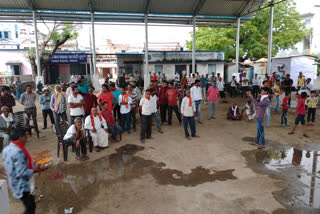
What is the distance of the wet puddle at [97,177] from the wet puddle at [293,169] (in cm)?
96

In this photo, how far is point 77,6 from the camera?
15555mm

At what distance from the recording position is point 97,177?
5172 mm

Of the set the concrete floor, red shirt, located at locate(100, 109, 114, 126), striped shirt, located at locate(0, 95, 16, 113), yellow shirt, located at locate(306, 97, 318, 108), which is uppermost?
striped shirt, located at locate(0, 95, 16, 113)

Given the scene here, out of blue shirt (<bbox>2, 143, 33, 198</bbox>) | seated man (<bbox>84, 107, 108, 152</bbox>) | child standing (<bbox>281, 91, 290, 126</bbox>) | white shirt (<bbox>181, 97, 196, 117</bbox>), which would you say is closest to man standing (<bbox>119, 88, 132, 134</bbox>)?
seated man (<bbox>84, 107, 108, 152</bbox>)

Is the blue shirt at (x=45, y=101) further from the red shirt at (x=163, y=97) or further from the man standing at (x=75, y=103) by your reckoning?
the red shirt at (x=163, y=97)

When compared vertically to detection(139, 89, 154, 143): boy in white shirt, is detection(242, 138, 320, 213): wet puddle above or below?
below

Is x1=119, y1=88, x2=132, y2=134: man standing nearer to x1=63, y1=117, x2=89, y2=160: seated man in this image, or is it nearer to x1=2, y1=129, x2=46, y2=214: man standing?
x1=63, y1=117, x2=89, y2=160: seated man

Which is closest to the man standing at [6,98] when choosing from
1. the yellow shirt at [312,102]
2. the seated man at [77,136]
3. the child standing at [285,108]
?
the seated man at [77,136]

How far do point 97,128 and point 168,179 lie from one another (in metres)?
2.61

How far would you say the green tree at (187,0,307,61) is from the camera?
80.7 ft

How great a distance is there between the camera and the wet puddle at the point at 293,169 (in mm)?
4246

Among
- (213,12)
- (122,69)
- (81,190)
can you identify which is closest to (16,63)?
(122,69)

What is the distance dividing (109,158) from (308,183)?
447 centimetres

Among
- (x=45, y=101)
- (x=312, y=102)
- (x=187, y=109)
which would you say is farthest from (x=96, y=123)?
(x=312, y=102)
